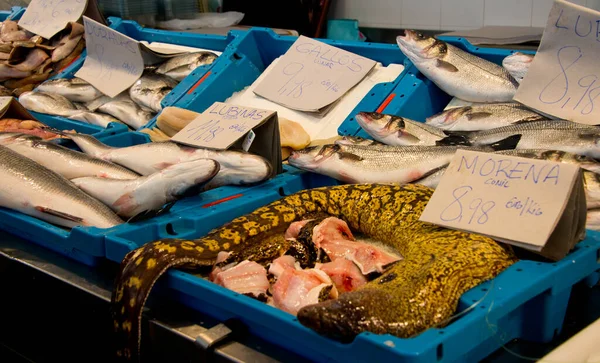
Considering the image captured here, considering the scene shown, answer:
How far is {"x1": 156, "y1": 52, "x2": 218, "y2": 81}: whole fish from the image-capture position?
3459 millimetres

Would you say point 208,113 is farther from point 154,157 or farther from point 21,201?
point 21,201

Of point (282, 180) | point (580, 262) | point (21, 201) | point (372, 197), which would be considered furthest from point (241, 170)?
point (580, 262)

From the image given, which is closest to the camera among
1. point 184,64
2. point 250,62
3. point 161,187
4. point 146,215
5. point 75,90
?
point 146,215

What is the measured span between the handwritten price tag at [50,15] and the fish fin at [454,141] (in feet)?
8.15

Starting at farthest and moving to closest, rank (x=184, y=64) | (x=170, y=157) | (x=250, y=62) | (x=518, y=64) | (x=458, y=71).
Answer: (x=184, y=64), (x=250, y=62), (x=458, y=71), (x=518, y=64), (x=170, y=157)

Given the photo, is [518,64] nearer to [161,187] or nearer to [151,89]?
[161,187]

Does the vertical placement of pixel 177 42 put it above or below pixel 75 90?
above

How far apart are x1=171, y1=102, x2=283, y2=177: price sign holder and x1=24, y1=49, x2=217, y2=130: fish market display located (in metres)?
0.69

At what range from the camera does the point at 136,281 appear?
5.57ft

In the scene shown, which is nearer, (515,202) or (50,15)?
(515,202)

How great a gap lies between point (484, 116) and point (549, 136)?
32 cm

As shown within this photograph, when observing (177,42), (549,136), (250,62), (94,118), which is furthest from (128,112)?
(549,136)

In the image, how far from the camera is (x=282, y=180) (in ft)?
7.85

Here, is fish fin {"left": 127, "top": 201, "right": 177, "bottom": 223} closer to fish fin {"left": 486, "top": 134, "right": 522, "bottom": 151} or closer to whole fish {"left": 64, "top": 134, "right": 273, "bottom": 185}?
whole fish {"left": 64, "top": 134, "right": 273, "bottom": 185}
